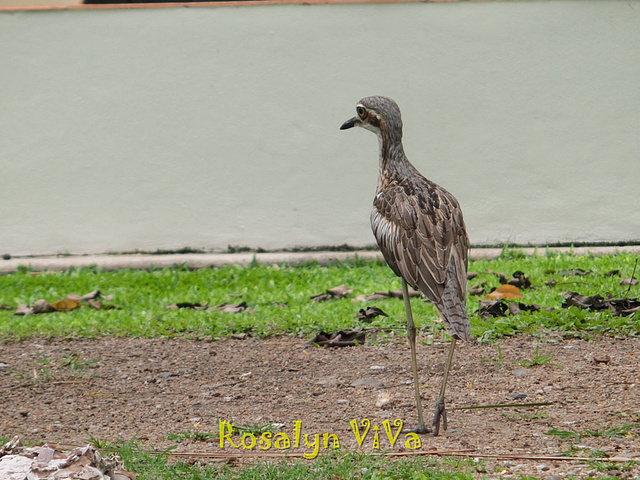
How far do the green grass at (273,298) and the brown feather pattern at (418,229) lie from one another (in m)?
1.40

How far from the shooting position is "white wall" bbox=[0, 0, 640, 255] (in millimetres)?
8172

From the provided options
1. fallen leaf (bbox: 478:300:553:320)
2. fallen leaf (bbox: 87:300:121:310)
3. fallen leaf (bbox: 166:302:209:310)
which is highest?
fallen leaf (bbox: 478:300:553:320)

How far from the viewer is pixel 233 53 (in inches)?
330

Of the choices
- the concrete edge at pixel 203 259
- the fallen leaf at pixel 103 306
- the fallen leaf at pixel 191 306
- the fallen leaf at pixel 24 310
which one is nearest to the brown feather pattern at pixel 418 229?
the fallen leaf at pixel 191 306

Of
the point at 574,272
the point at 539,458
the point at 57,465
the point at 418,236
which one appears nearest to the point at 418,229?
the point at 418,236

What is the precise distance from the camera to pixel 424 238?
3.69 meters

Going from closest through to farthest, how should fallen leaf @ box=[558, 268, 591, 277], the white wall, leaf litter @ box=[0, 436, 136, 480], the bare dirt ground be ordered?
1. leaf litter @ box=[0, 436, 136, 480]
2. the bare dirt ground
3. fallen leaf @ box=[558, 268, 591, 277]
4. the white wall

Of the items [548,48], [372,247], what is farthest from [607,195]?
[372,247]

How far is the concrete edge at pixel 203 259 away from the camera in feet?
26.5

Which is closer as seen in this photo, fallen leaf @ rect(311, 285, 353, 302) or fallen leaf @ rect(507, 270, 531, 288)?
fallen leaf @ rect(507, 270, 531, 288)

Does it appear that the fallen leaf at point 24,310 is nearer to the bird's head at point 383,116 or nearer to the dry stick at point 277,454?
the dry stick at point 277,454

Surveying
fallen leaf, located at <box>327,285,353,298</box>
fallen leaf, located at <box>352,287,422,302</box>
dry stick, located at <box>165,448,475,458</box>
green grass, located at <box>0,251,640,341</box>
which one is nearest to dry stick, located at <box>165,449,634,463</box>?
dry stick, located at <box>165,448,475,458</box>

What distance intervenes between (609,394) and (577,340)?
90 centimetres

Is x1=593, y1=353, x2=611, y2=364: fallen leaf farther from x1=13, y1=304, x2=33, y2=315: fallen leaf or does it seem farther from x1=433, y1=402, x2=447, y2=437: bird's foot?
x1=13, y1=304, x2=33, y2=315: fallen leaf
